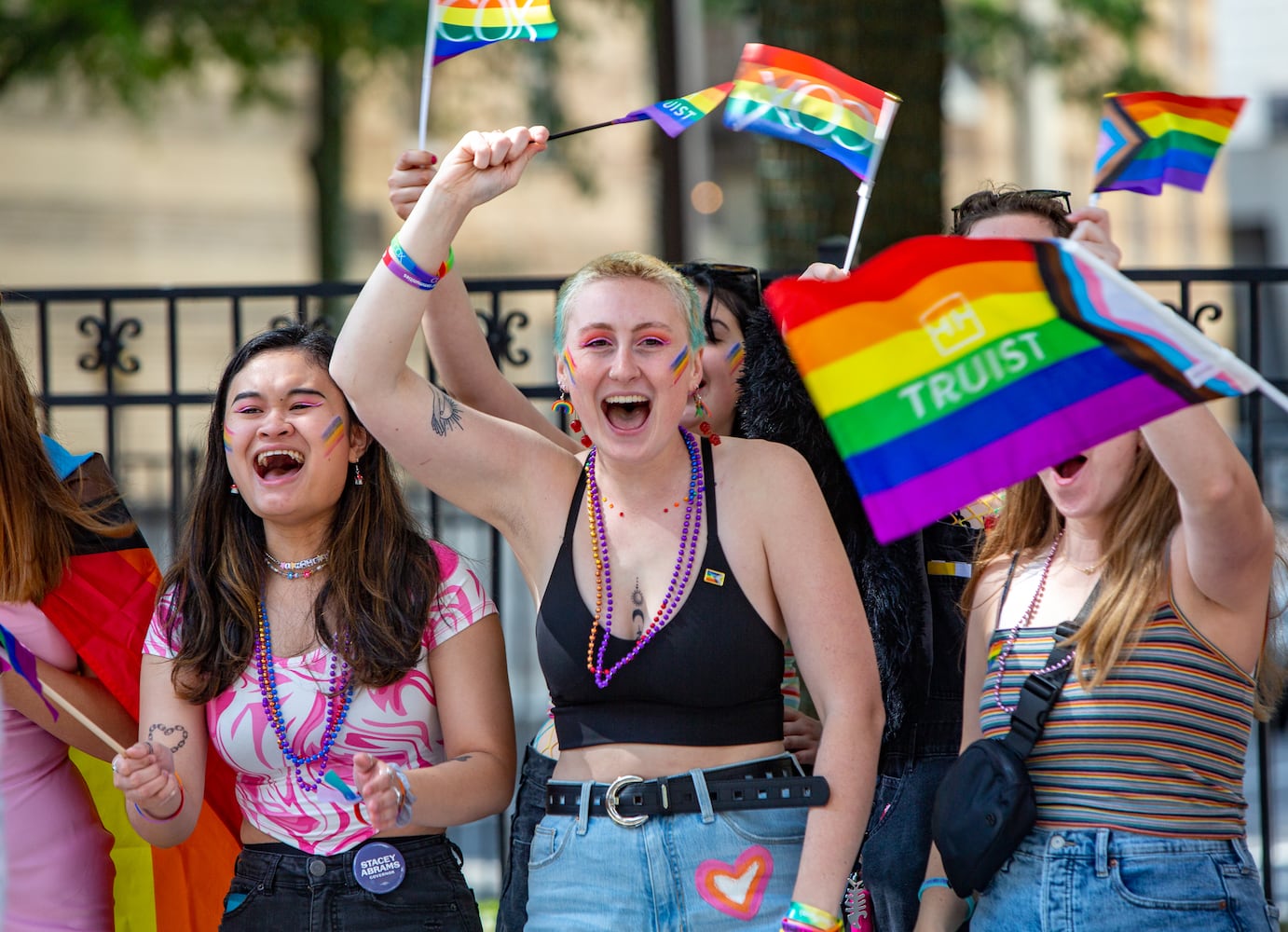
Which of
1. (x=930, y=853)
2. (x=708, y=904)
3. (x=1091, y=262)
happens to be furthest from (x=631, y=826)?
(x=1091, y=262)

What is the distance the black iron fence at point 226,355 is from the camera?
4422 millimetres

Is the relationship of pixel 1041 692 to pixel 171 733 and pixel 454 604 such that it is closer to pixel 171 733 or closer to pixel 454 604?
pixel 454 604

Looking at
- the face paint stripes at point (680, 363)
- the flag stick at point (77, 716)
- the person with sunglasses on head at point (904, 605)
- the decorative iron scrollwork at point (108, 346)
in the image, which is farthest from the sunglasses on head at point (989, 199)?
the decorative iron scrollwork at point (108, 346)

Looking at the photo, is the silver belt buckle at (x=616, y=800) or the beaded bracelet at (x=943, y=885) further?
the beaded bracelet at (x=943, y=885)

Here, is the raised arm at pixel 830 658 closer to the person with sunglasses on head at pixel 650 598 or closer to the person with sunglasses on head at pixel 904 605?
the person with sunglasses on head at pixel 650 598

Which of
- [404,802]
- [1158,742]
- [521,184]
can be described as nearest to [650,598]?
[404,802]

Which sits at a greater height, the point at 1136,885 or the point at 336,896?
the point at 1136,885

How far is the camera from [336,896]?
2768 millimetres

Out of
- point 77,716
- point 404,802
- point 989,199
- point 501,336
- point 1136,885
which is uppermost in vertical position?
point 989,199

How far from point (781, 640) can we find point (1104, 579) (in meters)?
0.58

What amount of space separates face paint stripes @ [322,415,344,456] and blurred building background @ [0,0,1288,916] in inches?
353

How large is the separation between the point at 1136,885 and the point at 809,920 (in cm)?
54

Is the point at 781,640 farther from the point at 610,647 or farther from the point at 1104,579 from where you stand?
the point at 1104,579

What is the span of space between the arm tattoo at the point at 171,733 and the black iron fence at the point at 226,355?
737 mm
